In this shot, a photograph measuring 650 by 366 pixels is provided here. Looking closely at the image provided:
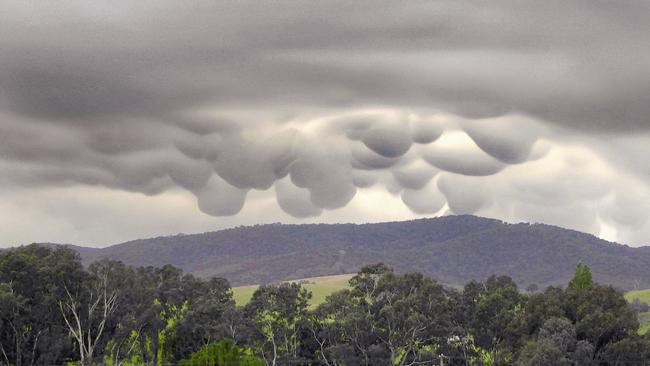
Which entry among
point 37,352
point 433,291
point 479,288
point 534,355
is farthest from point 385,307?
point 37,352

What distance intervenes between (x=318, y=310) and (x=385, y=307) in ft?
36.7

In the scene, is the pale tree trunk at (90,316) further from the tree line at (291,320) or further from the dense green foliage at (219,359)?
the dense green foliage at (219,359)

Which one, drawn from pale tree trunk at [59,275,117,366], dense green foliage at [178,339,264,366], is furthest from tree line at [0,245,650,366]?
dense green foliage at [178,339,264,366]

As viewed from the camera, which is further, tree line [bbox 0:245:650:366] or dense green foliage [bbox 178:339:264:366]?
tree line [bbox 0:245:650:366]

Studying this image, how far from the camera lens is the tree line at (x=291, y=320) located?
122312 mm

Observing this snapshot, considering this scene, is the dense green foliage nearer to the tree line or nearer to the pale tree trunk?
the tree line

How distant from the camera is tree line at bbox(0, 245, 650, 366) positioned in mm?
122312

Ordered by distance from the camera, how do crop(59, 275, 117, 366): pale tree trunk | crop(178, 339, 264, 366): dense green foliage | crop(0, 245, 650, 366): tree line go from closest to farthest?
crop(178, 339, 264, 366): dense green foliage, crop(0, 245, 650, 366): tree line, crop(59, 275, 117, 366): pale tree trunk

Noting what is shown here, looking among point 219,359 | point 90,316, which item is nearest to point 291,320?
point 90,316

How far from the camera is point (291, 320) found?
447 ft

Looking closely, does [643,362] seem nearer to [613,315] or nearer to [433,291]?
[613,315]

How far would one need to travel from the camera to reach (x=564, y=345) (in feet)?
383

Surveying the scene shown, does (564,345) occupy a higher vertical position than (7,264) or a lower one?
lower

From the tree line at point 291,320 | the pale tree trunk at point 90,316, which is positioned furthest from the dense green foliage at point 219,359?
the pale tree trunk at point 90,316
